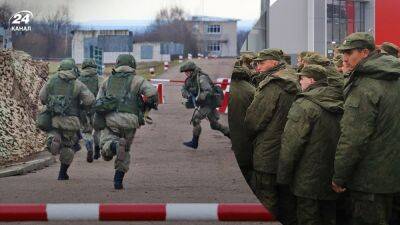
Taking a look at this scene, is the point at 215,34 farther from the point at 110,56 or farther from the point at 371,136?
the point at 371,136

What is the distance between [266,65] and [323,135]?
0.79 meters

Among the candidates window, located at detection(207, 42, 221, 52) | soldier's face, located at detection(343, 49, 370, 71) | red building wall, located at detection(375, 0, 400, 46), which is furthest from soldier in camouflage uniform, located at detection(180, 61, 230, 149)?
red building wall, located at detection(375, 0, 400, 46)

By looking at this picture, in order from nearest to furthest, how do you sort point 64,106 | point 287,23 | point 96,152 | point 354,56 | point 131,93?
point 354,56 < point 287,23 < point 96,152 < point 131,93 < point 64,106

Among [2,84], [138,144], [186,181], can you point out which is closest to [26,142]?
[138,144]

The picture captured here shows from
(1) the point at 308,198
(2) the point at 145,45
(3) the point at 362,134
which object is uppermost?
(2) the point at 145,45

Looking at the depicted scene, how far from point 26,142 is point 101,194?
1.51 m

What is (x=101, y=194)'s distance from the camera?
3947mm

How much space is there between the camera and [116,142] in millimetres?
4785

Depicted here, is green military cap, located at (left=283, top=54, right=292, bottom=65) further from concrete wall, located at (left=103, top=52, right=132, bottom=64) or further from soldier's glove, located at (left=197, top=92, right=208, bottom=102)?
soldier's glove, located at (left=197, top=92, right=208, bottom=102)

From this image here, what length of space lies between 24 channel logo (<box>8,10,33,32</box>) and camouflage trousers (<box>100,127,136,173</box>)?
91 cm

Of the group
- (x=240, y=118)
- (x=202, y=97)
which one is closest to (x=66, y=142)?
(x=240, y=118)

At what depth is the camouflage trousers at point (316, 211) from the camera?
13.3ft

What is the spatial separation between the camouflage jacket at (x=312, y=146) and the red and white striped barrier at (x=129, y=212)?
21.6 inches

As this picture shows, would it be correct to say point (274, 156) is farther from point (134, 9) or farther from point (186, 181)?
point (134, 9)
